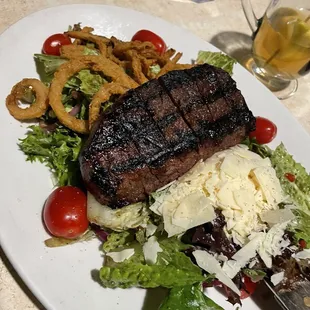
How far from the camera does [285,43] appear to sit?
365 centimetres

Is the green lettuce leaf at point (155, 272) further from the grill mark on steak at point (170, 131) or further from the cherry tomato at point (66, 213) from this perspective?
the grill mark on steak at point (170, 131)

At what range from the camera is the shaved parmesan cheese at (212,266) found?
2459 mm

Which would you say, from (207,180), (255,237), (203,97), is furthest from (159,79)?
(255,237)

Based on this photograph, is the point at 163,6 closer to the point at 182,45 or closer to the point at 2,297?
the point at 182,45

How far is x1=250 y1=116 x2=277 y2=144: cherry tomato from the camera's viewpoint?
333cm

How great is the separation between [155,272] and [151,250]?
0.52 feet

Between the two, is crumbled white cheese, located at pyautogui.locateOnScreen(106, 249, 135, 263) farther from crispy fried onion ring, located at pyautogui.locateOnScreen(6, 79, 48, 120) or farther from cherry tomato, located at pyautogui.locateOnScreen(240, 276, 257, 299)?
crispy fried onion ring, located at pyautogui.locateOnScreen(6, 79, 48, 120)

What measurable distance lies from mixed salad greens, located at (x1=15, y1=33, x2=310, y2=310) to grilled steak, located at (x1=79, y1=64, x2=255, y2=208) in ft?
0.48

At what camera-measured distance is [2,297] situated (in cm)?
228

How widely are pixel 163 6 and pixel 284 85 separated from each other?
4.01 ft

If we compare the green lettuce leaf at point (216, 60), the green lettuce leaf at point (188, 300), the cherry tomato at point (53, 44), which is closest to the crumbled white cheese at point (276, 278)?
the green lettuce leaf at point (188, 300)

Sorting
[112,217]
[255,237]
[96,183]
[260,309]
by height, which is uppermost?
[96,183]

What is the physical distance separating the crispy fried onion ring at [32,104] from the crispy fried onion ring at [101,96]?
0.88ft


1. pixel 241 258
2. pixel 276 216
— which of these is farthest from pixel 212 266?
pixel 276 216
